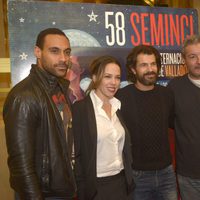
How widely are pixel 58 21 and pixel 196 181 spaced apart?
1.71m

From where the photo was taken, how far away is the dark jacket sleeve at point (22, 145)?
153cm

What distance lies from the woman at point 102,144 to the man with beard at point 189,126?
486mm

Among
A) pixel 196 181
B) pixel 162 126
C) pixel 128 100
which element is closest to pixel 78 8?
pixel 128 100

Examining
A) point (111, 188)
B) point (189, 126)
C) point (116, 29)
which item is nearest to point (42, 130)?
point (111, 188)

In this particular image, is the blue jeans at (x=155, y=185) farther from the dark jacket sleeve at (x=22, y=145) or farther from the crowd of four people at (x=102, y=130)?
the dark jacket sleeve at (x=22, y=145)

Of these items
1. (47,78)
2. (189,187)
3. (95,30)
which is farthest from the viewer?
(95,30)

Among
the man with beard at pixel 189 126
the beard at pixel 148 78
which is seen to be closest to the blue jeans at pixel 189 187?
the man with beard at pixel 189 126

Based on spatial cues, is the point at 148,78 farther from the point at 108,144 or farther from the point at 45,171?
the point at 45,171

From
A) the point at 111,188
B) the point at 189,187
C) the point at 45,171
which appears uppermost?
the point at 45,171

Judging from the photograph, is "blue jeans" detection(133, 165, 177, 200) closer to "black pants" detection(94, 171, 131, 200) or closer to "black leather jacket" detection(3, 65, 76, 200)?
"black pants" detection(94, 171, 131, 200)

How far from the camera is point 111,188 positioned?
1.97 meters

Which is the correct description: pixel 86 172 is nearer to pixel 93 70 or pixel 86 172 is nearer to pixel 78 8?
pixel 93 70

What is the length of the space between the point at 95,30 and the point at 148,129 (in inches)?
41.4

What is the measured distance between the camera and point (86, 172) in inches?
76.9
